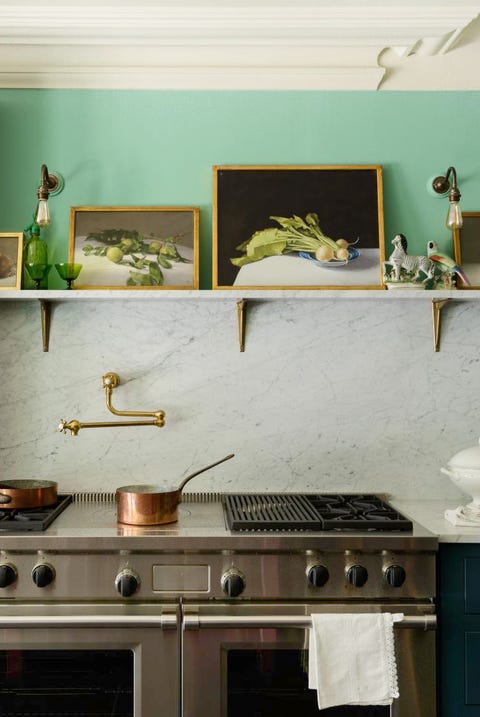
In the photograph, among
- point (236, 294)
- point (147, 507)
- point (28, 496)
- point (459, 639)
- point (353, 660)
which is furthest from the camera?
point (236, 294)

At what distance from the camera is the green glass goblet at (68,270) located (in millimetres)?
2535

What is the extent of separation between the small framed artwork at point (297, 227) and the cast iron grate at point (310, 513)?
→ 734 mm

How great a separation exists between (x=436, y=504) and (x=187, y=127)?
5.31 ft

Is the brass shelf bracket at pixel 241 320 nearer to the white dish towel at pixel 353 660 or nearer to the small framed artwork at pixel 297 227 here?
the small framed artwork at pixel 297 227

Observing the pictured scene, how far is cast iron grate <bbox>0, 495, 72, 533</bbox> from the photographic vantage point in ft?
6.93

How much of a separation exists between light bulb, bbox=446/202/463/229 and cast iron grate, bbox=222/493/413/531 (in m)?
0.99

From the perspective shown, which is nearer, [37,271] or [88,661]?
[88,661]

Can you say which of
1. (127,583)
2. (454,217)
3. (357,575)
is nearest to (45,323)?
(127,583)

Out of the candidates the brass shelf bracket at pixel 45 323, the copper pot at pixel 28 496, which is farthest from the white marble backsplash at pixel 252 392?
the copper pot at pixel 28 496

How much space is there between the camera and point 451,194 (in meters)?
2.62

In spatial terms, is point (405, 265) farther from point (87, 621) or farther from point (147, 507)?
point (87, 621)

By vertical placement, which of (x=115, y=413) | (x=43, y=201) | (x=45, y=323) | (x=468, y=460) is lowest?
(x=468, y=460)

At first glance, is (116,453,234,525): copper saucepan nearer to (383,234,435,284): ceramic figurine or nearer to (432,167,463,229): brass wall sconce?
(383,234,435,284): ceramic figurine

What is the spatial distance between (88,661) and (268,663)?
0.49 m
